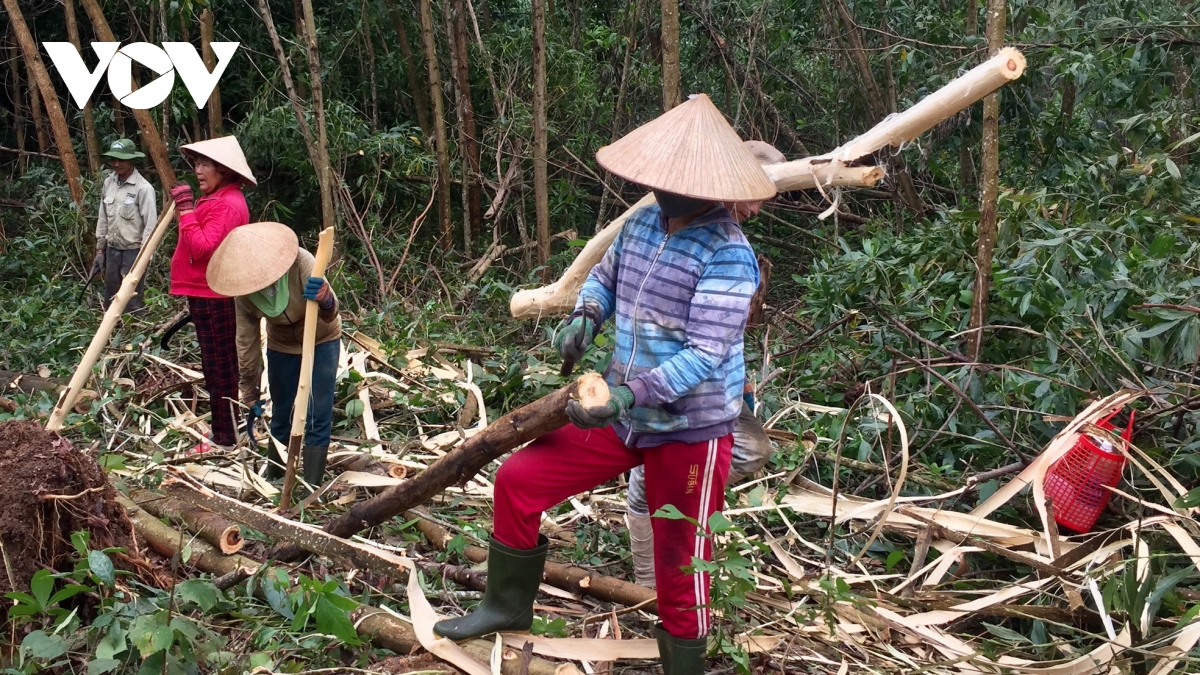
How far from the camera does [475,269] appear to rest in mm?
8922

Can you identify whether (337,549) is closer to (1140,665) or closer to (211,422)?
(211,422)

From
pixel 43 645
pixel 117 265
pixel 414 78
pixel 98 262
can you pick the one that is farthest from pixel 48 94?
pixel 43 645

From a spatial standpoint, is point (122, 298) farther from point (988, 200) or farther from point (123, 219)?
point (123, 219)

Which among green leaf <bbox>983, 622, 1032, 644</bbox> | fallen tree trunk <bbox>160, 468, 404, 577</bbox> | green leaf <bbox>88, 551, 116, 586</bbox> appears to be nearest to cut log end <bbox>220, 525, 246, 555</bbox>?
fallen tree trunk <bbox>160, 468, 404, 577</bbox>

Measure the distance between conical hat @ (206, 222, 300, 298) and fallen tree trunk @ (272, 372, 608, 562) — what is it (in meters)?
1.00

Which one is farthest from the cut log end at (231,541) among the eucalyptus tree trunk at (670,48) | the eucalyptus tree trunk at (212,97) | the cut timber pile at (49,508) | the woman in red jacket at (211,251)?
the eucalyptus tree trunk at (212,97)

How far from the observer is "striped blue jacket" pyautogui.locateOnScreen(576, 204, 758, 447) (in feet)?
8.68

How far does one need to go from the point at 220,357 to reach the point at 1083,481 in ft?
13.0

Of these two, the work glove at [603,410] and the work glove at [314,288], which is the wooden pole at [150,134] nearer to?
the work glove at [314,288]

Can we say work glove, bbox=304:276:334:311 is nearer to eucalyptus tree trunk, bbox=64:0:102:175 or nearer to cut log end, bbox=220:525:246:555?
cut log end, bbox=220:525:246:555

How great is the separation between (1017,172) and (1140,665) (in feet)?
20.9

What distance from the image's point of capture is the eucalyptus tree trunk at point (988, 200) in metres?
4.88

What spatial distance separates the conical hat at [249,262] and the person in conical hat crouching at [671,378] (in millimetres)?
1477

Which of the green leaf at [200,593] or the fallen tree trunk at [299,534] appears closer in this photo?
the green leaf at [200,593]
